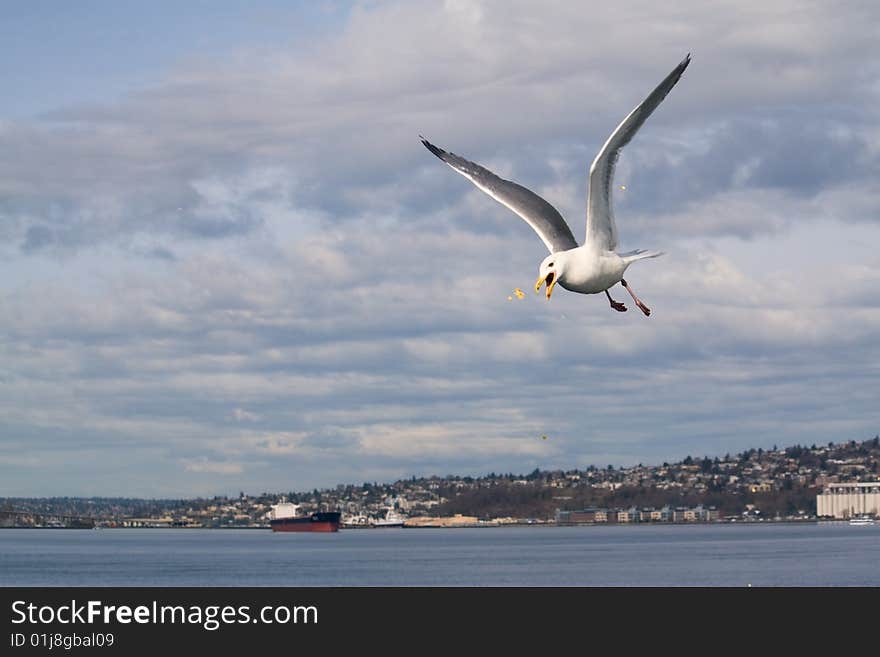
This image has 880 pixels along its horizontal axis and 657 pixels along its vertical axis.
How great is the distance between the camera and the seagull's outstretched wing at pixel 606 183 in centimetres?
2264

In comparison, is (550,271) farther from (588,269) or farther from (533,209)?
(533,209)

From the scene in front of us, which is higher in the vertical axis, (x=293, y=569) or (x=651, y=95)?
(x=651, y=95)

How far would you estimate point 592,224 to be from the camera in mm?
23500

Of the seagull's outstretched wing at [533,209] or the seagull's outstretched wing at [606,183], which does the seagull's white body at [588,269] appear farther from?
the seagull's outstretched wing at [533,209]

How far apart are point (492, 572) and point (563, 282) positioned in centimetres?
13537

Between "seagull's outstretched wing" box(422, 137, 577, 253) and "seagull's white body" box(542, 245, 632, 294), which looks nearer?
"seagull's white body" box(542, 245, 632, 294)

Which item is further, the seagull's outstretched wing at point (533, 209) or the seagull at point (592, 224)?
the seagull's outstretched wing at point (533, 209)

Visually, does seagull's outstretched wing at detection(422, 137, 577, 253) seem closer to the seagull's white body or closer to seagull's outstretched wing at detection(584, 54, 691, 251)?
seagull's outstretched wing at detection(584, 54, 691, 251)

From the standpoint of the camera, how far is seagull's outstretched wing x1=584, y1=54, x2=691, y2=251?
2264 cm

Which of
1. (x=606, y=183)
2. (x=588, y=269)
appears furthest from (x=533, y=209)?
(x=588, y=269)

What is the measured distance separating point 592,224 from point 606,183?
0.75 m
